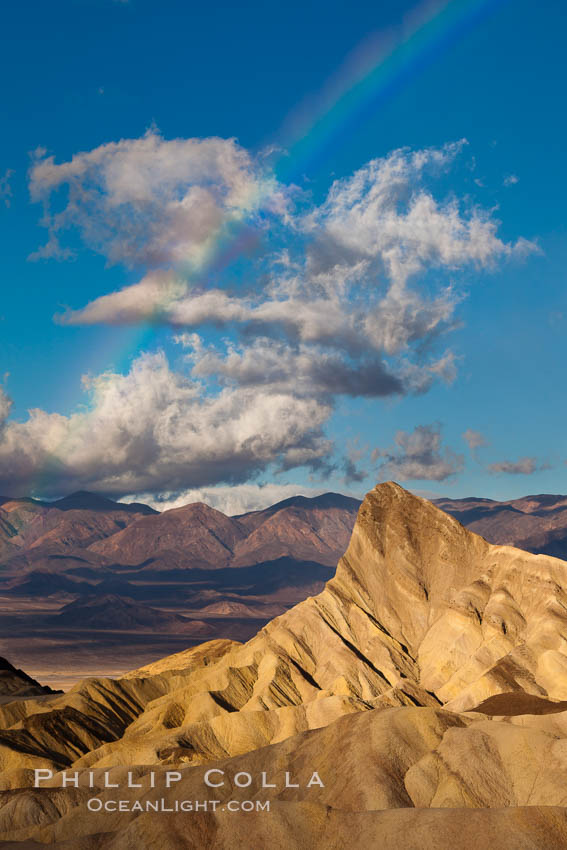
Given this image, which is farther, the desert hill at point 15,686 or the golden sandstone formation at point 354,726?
the desert hill at point 15,686

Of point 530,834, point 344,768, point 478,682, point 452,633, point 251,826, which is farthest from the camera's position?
point 452,633

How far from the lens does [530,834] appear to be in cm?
4597

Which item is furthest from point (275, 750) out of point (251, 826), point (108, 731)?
point (108, 731)

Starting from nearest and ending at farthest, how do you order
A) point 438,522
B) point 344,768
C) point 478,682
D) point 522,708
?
point 344,768 → point 522,708 → point 478,682 → point 438,522

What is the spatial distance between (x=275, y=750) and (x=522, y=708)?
34773 mm

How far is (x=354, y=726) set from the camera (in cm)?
7194

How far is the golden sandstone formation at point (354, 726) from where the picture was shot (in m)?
53.3

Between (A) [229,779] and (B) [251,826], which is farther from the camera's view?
(A) [229,779]

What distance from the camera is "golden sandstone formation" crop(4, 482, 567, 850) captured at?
53.3 meters

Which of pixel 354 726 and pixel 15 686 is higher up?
pixel 15 686

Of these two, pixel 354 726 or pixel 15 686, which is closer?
pixel 354 726

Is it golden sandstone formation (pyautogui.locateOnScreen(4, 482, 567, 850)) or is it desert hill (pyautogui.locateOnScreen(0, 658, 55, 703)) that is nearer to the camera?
golden sandstone formation (pyautogui.locateOnScreen(4, 482, 567, 850))

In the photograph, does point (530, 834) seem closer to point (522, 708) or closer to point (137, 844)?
point (137, 844)

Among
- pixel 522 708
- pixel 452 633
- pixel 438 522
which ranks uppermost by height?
pixel 438 522
